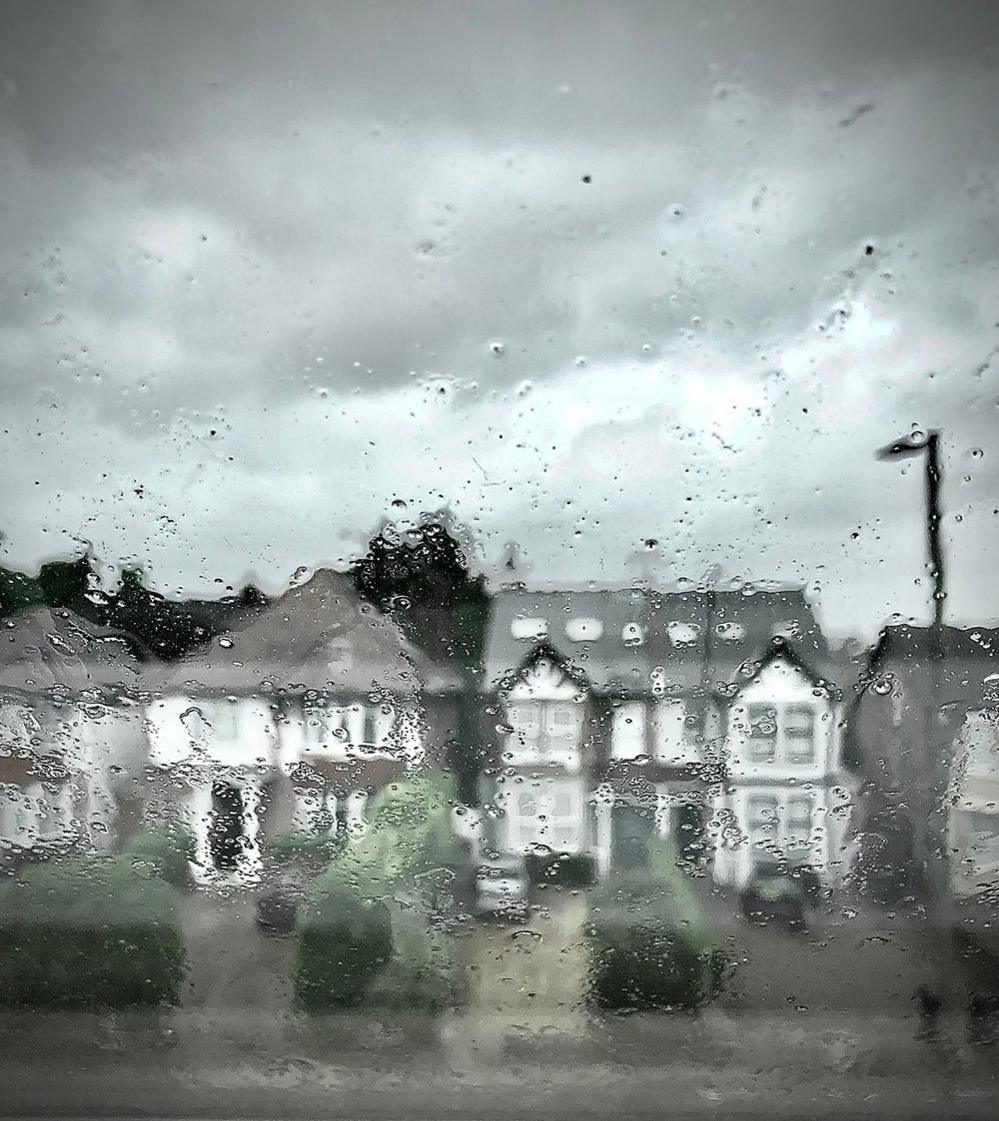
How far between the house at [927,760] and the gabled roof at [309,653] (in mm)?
531

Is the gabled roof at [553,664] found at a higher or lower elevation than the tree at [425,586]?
lower

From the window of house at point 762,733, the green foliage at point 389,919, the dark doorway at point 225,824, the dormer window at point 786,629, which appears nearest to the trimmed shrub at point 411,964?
the green foliage at point 389,919

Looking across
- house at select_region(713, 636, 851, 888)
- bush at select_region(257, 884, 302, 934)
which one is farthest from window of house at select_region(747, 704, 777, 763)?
bush at select_region(257, 884, 302, 934)

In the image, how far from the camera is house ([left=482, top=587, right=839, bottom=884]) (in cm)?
116

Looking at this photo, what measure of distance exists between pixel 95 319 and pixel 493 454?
0.52 m

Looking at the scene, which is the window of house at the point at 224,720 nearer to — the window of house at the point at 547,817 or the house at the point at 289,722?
the house at the point at 289,722

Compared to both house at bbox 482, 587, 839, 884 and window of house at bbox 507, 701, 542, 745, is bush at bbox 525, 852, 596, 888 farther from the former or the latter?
window of house at bbox 507, 701, 542, 745

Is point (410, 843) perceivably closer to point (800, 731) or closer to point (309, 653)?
point (309, 653)

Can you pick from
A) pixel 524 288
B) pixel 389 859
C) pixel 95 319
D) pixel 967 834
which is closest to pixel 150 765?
pixel 389 859

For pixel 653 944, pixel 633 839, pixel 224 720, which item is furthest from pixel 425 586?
pixel 653 944

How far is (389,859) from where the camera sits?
1179mm

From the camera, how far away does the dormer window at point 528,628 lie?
1.18m

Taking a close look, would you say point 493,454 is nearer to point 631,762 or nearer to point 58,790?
point 631,762

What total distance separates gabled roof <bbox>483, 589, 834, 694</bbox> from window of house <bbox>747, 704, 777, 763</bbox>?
0.05 metres
